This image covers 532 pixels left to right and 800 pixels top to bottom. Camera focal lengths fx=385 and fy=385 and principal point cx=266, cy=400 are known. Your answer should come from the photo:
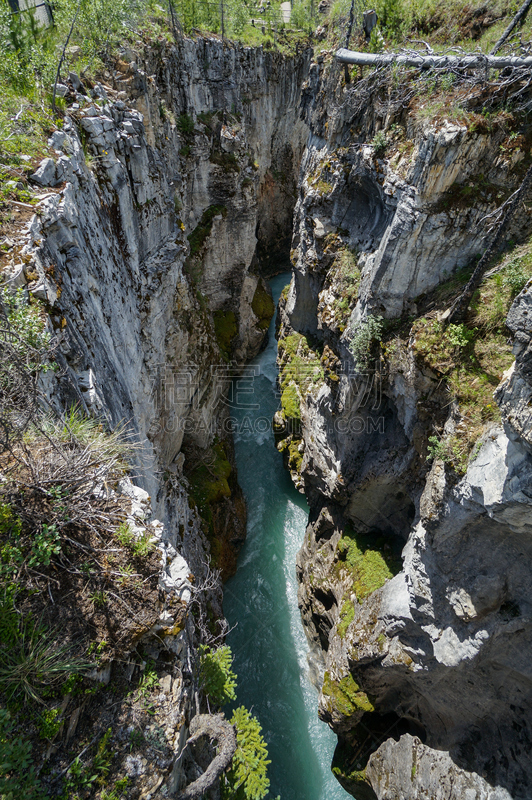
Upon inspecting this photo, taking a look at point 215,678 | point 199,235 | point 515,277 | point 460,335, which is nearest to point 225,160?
point 199,235

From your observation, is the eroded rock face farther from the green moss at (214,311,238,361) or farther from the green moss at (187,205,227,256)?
the green moss at (214,311,238,361)

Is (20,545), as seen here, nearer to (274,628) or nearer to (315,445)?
(315,445)

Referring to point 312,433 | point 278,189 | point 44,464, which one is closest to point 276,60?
point 278,189

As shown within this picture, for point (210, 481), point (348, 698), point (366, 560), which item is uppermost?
point (366, 560)

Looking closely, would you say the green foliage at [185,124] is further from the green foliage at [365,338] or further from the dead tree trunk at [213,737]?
the dead tree trunk at [213,737]

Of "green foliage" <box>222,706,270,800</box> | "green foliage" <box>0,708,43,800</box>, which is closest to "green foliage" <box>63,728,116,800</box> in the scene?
"green foliage" <box>0,708,43,800</box>

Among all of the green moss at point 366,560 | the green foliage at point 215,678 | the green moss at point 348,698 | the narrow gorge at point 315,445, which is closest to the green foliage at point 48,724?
the narrow gorge at point 315,445

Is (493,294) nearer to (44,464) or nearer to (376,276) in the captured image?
(376,276)
